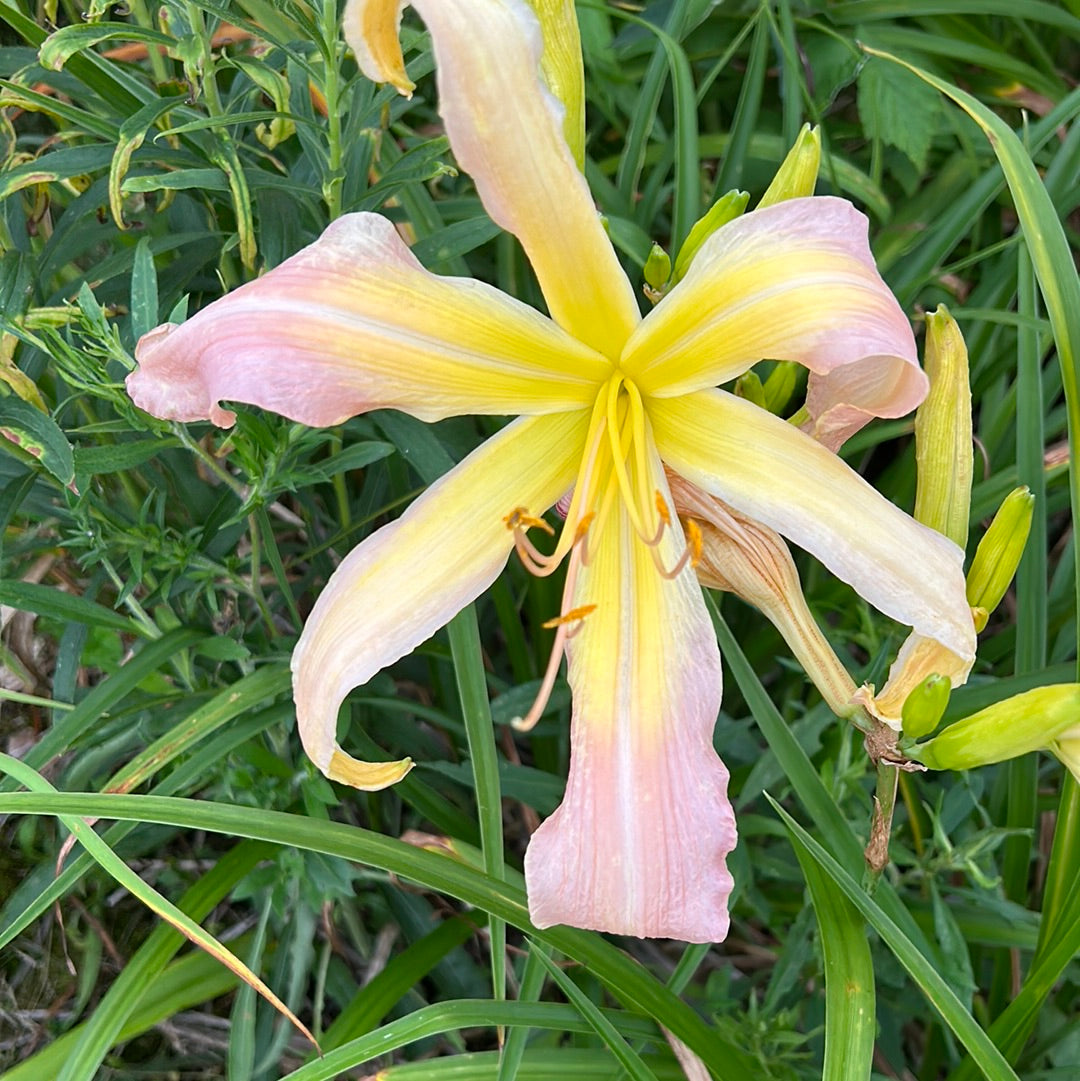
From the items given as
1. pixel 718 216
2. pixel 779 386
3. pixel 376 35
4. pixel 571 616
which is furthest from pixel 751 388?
pixel 376 35

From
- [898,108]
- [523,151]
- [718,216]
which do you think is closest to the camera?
[523,151]

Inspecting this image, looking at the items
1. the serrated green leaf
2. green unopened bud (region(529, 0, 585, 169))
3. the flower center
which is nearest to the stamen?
the flower center

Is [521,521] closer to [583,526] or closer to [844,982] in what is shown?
[583,526]

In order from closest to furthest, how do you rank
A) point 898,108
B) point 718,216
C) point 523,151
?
point 523,151 → point 718,216 → point 898,108

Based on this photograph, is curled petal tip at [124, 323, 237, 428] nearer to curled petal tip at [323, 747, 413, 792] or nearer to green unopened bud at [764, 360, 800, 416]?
curled petal tip at [323, 747, 413, 792]

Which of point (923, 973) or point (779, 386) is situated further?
point (779, 386)

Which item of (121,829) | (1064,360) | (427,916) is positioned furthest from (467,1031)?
(1064,360)

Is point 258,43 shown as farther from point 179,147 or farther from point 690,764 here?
point 690,764

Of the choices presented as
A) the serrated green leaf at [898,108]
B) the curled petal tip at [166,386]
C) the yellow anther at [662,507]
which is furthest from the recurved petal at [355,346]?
the serrated green leaf at [898,108]
